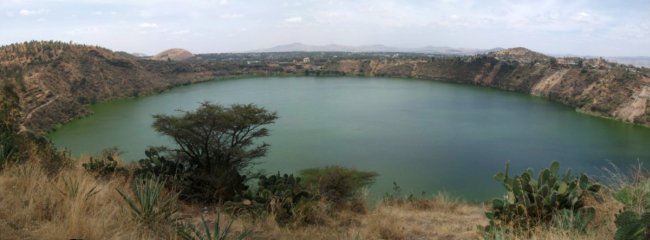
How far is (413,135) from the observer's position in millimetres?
27531

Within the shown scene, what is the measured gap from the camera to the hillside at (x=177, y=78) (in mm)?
35125

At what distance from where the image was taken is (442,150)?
23266 millimetres

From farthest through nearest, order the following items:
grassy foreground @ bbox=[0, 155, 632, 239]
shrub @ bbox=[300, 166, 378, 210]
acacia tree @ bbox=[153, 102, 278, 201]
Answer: shrub @ bbox=[300, 166, 378, 210]
acacia tree @ bbox=[153, 102, 278, 201]
grassy foreground @ bbox=[0, 155, 632, 239]

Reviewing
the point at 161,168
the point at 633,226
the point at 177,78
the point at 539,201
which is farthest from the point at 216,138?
the point at 177,78

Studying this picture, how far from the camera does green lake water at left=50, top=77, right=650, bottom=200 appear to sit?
763 inches

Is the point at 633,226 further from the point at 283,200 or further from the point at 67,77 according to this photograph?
the point at 67,77

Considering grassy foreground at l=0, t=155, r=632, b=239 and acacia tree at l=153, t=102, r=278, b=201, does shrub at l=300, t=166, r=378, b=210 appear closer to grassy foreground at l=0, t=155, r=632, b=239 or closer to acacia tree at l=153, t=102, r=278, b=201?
acacia tree at l=153, t=102, r=278, b=201

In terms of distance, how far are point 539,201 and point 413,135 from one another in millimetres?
23151

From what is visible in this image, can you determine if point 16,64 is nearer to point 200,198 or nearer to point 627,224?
point 200,198

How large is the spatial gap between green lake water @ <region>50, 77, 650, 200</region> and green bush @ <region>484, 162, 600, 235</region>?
895cm

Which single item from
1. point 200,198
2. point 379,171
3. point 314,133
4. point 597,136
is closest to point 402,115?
point 314,133

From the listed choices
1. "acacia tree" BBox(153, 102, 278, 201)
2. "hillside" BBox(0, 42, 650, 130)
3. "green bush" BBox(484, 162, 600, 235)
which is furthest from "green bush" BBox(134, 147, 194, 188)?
"hillside" BBox(0, 42, 650, 130)

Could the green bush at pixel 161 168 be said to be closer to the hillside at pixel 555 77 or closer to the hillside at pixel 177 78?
the hillside at pixel 177 78

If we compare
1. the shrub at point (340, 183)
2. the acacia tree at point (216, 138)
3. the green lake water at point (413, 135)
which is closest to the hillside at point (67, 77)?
the green lake water at point (413, 135)
